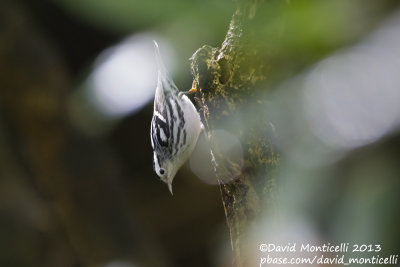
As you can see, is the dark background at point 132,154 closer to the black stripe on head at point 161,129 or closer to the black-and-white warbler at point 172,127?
the black-and-white warbler at point 172,127

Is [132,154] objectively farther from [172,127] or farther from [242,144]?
[242,144]

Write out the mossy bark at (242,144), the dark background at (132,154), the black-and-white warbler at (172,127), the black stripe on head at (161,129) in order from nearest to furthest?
the dark background at (132,154)
the mossy bark at (242,144)
the black-and-white warbler at (172,127)
the black stripe on head at (161,129)

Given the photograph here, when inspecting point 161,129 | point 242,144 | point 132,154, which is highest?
point 242,144

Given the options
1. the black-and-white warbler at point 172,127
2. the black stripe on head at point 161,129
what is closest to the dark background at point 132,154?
the black-and-white warbler at point 172,127

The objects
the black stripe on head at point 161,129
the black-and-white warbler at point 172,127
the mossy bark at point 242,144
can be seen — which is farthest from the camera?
the black stripe on head at point 161,129

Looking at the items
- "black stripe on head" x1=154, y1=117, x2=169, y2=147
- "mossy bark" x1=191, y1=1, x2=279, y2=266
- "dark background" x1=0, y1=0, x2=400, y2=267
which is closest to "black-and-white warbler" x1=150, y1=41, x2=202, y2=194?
"black stripe on head" x1=154, y1=117, x2=169, y2=147

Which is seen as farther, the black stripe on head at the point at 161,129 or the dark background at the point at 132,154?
the black stripe on head at the point at 161,129

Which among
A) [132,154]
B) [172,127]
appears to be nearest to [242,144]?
[172,127]

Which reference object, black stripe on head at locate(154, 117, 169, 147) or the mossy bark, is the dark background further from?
black stripe on head at locate(154, 117, 169, 147)

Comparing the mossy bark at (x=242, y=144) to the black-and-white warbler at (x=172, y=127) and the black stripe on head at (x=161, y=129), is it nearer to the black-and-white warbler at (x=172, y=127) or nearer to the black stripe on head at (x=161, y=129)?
the black-and-white warbler at (x=172, y=127)
